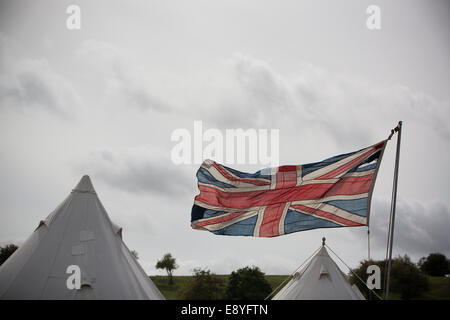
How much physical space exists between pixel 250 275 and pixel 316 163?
33931mm

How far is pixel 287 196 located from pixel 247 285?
3288 cm

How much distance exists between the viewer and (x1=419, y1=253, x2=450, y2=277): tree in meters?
63.1

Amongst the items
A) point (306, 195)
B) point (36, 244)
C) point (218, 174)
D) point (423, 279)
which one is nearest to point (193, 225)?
point (218, 174)

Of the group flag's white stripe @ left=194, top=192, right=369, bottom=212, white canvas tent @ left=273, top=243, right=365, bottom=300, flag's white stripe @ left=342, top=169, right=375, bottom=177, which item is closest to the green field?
white canvas tent @ left=273, top=243, right=365, bottom=300

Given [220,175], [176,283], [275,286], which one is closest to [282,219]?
[220,175]

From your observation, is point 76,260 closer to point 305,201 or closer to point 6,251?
point 305,201

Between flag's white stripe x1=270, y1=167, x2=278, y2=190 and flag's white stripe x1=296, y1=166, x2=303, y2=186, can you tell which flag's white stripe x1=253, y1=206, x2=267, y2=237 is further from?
flag's white stripe x1=296, y1=166, x2=303, y2=186

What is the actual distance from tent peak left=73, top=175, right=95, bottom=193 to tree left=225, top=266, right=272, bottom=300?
3170 centimetres

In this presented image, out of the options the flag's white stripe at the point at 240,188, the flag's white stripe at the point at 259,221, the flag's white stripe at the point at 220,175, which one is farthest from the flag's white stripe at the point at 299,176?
the flag's white stripe at the point at 220,175

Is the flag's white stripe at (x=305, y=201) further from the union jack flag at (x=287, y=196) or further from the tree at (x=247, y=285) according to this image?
the tree at (x=247, y=285)

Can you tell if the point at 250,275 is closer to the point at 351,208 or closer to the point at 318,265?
the point at 318,265

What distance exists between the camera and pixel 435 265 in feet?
209

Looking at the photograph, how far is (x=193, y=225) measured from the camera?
44.5 feet

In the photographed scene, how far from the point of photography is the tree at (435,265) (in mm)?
63125
